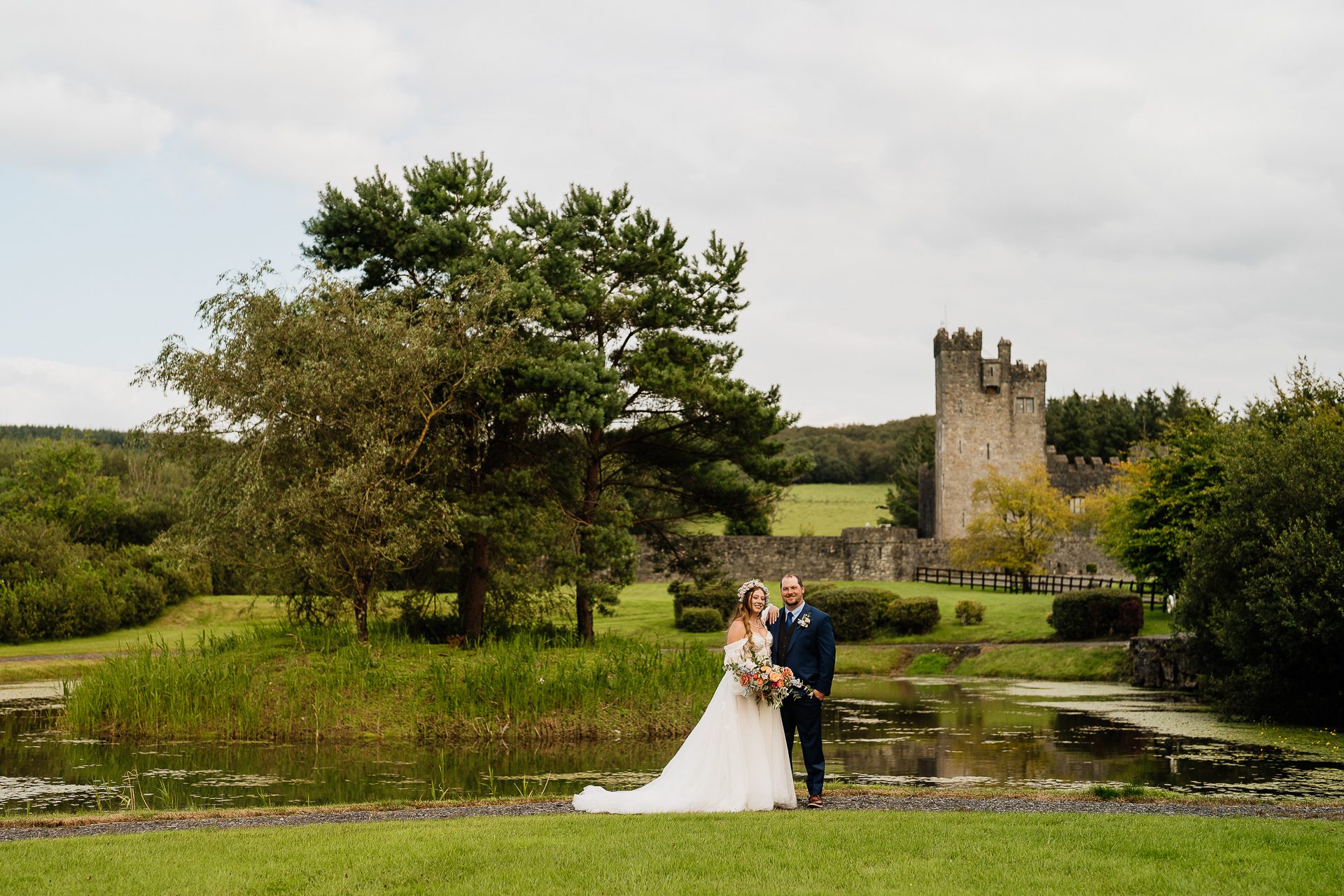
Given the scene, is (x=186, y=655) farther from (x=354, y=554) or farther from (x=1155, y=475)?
(x=1155, y=475)

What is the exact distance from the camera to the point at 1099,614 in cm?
3009

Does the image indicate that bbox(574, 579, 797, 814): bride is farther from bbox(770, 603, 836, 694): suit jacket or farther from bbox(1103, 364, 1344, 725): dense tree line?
bbox(1103, 364, 1344, 725): dense tree line

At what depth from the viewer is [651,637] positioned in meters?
32.0

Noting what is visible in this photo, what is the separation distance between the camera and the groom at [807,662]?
29.5ft

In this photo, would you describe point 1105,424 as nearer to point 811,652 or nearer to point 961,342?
point 961,342

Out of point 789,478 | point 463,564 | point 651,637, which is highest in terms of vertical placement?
point 789,478

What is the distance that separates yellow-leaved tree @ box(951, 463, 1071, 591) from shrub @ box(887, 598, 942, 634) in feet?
31.6

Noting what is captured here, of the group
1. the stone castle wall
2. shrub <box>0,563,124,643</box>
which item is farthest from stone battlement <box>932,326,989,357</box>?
shrub <box>0,563,124,643</box>

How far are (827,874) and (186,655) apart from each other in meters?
14.0

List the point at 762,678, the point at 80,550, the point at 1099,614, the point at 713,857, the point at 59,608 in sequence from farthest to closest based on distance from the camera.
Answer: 1. the point at 80,550
2. the point at 1099,614
3. the point at 59,608
4. the point at 762,678
5. the point at 713,857

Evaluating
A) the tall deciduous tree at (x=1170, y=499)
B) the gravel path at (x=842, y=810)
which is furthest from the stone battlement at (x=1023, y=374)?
the gravel path at (x=842, y=810)

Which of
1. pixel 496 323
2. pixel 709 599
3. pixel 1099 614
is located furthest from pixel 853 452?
pixel 496 323

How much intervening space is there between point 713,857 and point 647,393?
14556 millimetres

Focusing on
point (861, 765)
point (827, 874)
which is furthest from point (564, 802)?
point (861, 765)
